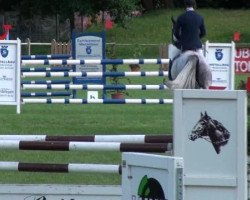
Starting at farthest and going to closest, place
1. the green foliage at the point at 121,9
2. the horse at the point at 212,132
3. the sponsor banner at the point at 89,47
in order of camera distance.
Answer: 1. the green foliage at the point at 121,9
2. the sponsor banner at the point at 89,47
3. the horse at the point at 212,132

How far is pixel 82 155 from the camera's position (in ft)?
41.4

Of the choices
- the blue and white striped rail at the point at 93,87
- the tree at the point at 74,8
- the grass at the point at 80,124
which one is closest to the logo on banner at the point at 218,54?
the blue and white striped rail at the point at 93,87

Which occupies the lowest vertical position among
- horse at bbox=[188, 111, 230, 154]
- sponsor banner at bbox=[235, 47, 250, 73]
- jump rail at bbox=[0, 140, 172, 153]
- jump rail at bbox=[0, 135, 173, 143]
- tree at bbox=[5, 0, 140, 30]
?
jump rail at bbox=[0, 140, 172, 153]

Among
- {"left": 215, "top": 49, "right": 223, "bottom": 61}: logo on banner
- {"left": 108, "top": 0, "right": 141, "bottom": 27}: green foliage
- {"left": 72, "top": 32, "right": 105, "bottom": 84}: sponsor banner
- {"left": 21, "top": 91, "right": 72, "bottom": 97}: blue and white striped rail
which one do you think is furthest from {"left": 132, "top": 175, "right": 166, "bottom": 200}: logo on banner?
{"left": 108, "top": 0, "right": 141, "bottom": 27}: green foliage

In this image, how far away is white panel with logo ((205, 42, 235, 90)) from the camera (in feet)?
65.3

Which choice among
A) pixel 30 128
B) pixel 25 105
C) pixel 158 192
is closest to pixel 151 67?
pixel 25 105

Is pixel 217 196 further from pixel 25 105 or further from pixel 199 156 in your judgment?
pixel 25 105

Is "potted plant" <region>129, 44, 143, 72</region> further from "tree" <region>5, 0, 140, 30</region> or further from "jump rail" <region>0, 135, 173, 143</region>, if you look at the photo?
"jump rail" <region>0, 135, 173, 143</region>

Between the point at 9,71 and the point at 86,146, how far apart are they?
36.5 feet

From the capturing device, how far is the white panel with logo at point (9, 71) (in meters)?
19.0

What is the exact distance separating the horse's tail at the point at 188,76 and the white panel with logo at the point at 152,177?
266 inches

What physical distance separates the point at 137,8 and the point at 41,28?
588cm

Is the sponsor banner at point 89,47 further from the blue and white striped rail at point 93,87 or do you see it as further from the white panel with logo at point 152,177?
the white panel with logo at point 152,177

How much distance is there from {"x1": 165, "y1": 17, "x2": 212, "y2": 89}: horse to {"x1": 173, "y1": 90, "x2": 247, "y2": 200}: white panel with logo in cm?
527
